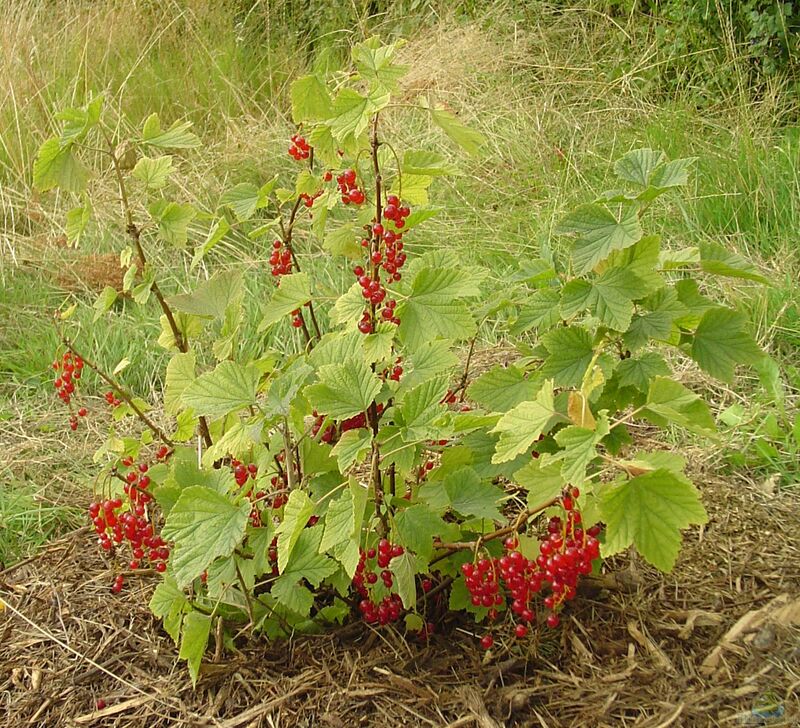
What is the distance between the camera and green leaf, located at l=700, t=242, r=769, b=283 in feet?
5.23

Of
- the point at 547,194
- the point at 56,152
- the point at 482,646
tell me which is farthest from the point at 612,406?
the point at 547,194

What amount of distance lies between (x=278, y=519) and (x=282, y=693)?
0.33m

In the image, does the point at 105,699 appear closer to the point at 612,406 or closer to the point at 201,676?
the point at 201,676

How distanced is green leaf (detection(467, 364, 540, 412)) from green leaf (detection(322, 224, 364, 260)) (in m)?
0.34

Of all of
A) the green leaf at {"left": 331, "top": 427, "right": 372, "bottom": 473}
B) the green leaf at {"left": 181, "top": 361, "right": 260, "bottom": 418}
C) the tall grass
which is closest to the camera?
the green leaf at {"left": 331, "top": 427, "right": 372, "bottom": 473}

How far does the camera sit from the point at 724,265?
62.9 inches

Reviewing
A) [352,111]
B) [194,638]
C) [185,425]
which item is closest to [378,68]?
[352,111]

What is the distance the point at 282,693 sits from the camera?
178 cm

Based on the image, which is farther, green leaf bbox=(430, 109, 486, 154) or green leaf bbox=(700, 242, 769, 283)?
green leaf bbox=(700, 242, 769, 283)

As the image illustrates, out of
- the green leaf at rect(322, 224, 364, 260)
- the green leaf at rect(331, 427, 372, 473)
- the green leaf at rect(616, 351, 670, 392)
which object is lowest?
the green leaf at rect(616, 351, 670, 392)

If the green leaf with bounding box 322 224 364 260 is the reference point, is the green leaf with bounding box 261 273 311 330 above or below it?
below

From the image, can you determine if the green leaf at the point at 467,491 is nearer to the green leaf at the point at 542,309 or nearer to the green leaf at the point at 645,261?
the green leaf at the point at 542,309

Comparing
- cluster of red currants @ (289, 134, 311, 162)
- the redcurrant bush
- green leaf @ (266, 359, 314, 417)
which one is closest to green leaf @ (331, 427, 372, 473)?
the redcurrant bush

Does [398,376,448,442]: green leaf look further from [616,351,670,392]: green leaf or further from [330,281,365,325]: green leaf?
[616,351,670,392]: green leaf
